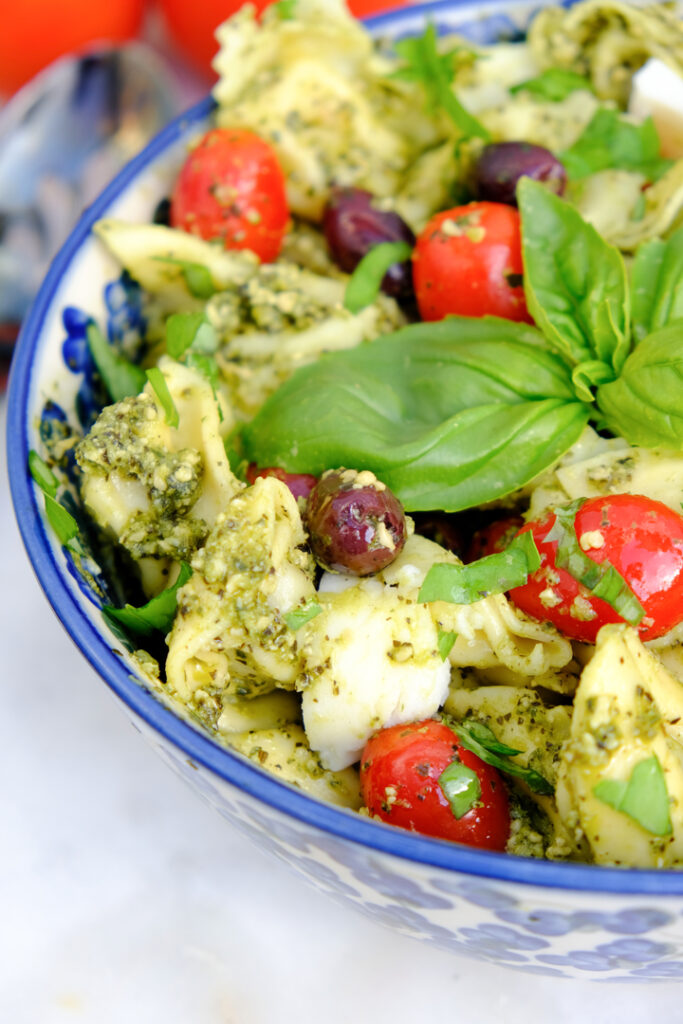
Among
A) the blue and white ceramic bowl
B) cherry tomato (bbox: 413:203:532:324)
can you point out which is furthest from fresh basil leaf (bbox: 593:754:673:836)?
cherry tomato (bbox: 413:203:532:324)

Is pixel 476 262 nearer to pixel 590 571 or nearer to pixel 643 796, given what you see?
pixel 590 571

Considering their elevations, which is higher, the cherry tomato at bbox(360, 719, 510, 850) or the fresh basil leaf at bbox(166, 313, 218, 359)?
the fresh basil leaf at bbox(166, 313, 218, 359)

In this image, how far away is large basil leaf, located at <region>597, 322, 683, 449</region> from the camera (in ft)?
4.25

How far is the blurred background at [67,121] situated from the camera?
2.62 metres

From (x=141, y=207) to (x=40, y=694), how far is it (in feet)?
2.92

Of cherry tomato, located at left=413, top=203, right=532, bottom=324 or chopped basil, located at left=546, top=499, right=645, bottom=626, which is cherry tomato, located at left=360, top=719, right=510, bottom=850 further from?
cherry tomato, located at left=413, top=203, right=532, bottom=324

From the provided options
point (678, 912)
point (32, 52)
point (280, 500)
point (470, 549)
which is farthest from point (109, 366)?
point (32, 52)

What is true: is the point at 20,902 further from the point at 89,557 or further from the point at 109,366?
the point at 109,366

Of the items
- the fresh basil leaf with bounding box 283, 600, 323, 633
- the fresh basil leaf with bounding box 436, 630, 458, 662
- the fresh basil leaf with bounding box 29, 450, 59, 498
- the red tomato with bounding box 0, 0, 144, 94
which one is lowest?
the fresh basil leaf with bounding box 436, 630, 458, 662

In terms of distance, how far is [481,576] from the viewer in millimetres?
1263

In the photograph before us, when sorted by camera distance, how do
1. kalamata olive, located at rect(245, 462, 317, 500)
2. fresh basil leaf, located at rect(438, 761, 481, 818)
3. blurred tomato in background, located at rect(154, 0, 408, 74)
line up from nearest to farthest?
fresh basil leaf, located at rect(438, 761, 481, 818)
kalamata olive, located at rect(245, 462, 317, 500)
blurred tomato in background, located at rect(154, 0, 408, 74)

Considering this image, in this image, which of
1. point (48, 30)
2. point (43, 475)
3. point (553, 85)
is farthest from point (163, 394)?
point (48, 30)

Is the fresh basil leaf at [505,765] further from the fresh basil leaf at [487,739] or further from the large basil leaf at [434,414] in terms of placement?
the large basil leaf at [434,414]

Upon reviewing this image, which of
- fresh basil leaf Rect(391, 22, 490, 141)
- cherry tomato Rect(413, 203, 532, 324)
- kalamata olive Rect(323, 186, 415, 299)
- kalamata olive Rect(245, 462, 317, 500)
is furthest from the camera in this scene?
fresh basil leaf Rect(391, 22, 490, 141)
